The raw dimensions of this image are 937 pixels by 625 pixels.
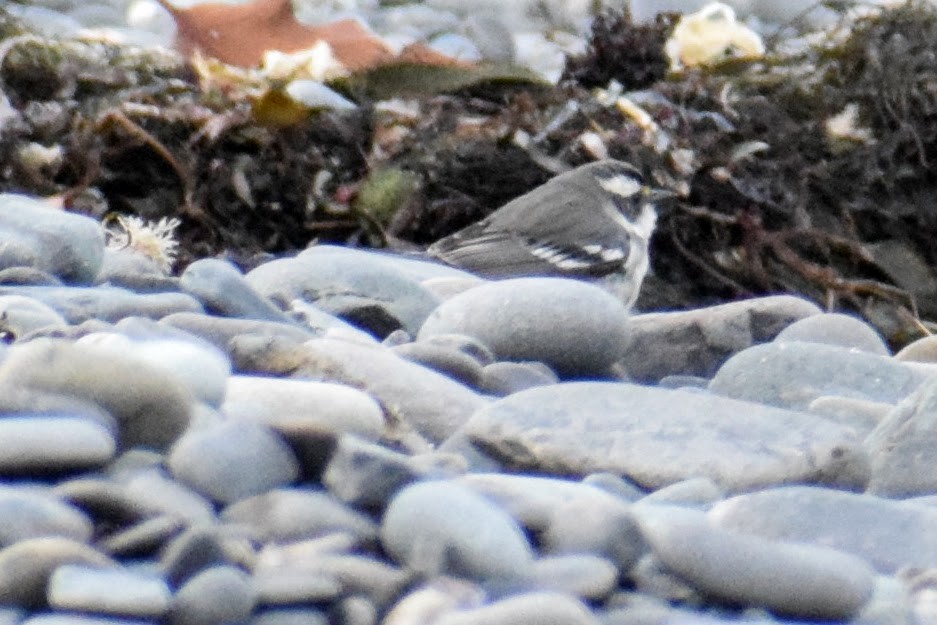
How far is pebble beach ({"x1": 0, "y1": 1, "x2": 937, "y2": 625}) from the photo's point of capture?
85.2 inches

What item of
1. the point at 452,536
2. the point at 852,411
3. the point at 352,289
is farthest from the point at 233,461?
the point at 352,289

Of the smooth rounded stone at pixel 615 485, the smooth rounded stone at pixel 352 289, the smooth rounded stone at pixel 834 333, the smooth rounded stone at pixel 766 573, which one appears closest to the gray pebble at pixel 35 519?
the smooth rounded stone at pixel 766 573

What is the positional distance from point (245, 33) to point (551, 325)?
460 cm

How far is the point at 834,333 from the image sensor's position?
4727mm

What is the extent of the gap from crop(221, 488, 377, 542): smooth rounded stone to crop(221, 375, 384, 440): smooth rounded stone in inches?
13.7

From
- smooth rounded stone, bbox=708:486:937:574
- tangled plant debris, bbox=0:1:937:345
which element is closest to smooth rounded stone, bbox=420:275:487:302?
tangled plant debris, bbox=0:1:937:345

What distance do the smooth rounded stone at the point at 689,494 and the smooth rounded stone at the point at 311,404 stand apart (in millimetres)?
458

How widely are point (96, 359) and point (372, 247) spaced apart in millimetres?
4917

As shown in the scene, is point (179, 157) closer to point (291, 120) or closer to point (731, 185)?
point (291, 120)

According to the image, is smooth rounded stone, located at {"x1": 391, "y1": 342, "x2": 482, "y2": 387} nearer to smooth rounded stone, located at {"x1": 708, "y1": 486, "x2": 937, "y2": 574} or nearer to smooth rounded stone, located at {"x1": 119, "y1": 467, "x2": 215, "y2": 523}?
smooth rounded stone, located at {"x1": 708, "y1": 486, "x2": 937, "y2": 574}

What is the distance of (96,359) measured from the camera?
8.22ft

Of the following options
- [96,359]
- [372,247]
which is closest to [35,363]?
[96,359]

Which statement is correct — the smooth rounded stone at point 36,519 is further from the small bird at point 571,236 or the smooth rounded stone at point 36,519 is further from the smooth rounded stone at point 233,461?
the small bird at point 571,236

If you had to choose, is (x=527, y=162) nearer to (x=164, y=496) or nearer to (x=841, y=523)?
(x=841, y=523)
